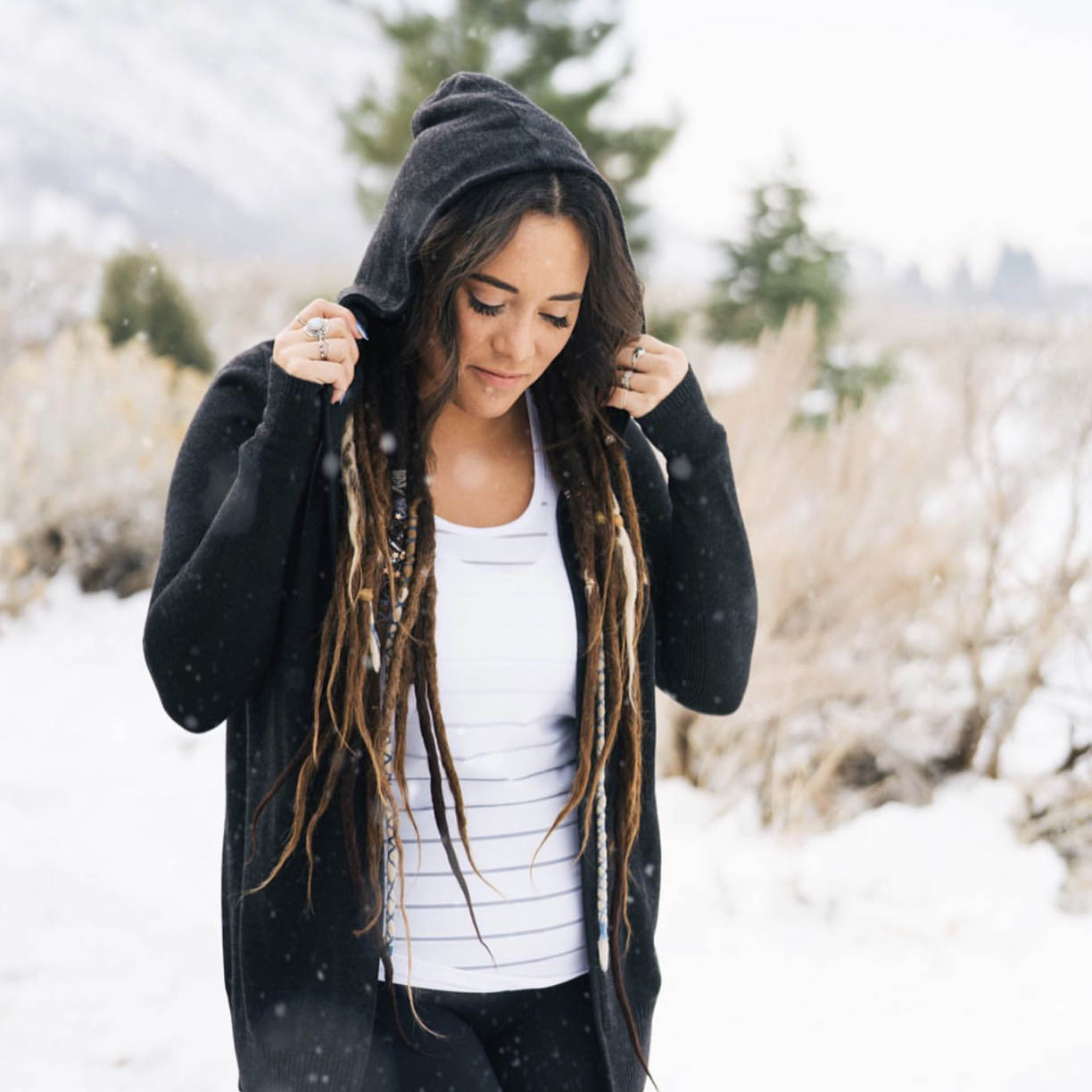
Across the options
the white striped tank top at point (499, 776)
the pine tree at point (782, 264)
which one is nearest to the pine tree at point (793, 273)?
the pine tree at point (782, 264)

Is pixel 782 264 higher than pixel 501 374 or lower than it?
higher

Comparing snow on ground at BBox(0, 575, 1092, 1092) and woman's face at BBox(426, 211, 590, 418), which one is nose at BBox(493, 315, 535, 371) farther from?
snow on ground at BBox(0, 575, 1092, 1092)

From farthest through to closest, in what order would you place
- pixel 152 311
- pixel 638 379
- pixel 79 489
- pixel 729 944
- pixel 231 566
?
pixel 152 311, pixel 79 489, pixel 729 944, pixel 638 379, pixel 231 566

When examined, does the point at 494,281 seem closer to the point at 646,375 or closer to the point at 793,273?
the point at 646,375

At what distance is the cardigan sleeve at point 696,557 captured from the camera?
1696 mm

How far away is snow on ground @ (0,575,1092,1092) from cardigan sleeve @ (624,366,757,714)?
1715 mm

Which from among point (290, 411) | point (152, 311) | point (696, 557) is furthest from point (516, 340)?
Answer: point (152, 311)

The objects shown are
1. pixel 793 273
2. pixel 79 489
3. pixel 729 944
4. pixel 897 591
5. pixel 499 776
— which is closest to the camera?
pixel 499 776

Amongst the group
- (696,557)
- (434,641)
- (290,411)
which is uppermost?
(290,411)

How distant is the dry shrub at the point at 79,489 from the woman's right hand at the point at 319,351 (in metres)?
5.28

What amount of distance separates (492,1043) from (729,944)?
2194 mm

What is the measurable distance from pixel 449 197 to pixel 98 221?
31.9 m

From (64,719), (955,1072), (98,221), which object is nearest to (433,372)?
(955,1072)

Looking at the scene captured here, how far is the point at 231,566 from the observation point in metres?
1.42
